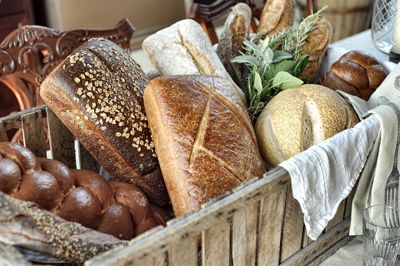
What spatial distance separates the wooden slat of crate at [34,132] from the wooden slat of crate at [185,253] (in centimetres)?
41

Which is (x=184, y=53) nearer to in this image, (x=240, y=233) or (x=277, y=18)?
(x=277, y=18)

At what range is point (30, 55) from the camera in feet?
4.12

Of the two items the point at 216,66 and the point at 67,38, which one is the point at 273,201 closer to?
the point at 216,66

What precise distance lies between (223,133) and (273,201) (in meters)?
0.14

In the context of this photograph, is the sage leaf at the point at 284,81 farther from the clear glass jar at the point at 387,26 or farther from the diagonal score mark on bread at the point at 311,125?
the clear glass jar at the point at 387,26

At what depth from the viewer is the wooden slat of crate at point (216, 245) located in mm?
626

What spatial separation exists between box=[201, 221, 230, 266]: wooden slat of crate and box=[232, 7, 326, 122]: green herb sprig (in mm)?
309

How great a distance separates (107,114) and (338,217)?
39cm

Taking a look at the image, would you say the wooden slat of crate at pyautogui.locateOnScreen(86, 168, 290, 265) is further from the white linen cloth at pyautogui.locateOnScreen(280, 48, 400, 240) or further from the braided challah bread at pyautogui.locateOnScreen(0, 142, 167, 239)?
the braided challah bread at pyautogui.locateOnScreen(0, 142, 167, 239)

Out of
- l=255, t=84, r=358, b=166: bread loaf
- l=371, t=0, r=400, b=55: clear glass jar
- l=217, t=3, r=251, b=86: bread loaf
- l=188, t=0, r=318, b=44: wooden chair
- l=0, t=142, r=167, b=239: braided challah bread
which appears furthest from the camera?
l=188, t=0, r=318, b=44: wooden chair

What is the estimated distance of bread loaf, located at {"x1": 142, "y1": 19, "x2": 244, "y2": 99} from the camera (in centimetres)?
94

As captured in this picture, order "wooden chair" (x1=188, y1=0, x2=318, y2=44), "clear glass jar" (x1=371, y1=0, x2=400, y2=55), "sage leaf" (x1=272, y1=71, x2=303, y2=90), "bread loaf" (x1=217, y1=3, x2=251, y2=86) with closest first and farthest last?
"sage leaf" (x1=272, y1=71, x2=303, y2=90), "bread loaf" (x1=217, y1=3, x2=251, y2=86), "clear glass jar" (x1=371, y1=0, x2=400, y2=55), "wooden chair" (x1=188, y1=0, x2=318, y2=44)

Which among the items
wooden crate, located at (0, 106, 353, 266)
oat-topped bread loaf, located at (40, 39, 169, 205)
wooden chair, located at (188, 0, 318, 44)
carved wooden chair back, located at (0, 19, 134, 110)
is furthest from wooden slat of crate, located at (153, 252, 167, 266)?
wooden chair, located at (188, 0, 318, 44)

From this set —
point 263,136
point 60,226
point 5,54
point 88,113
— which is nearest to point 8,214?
point 60,226
